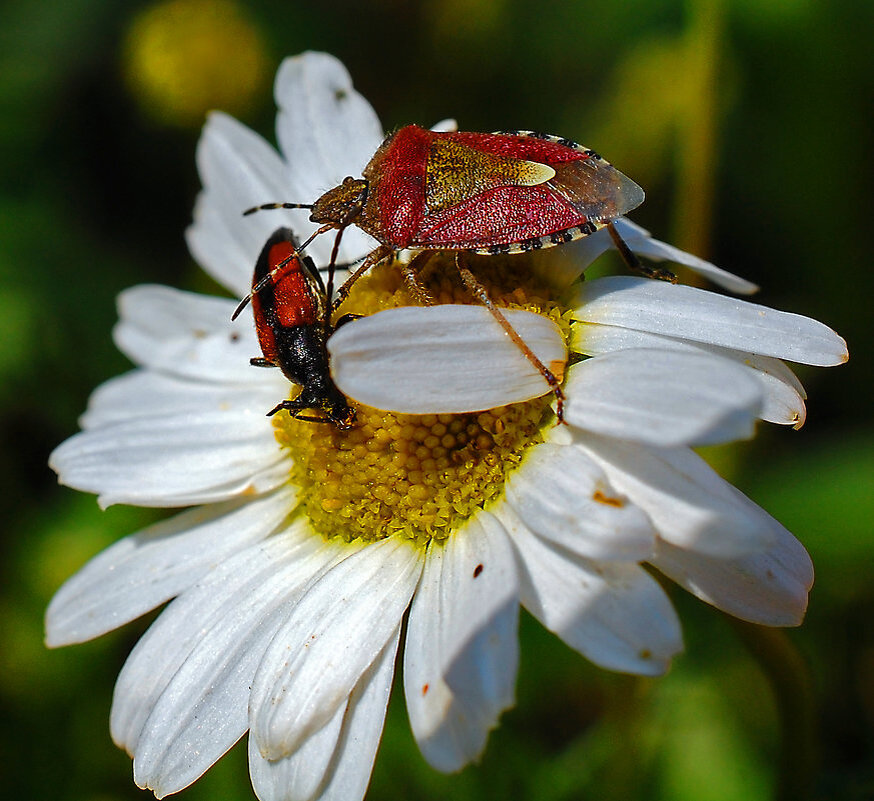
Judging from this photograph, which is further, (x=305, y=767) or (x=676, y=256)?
(x=676, y=256)

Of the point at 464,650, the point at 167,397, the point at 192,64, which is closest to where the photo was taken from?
the point at 464,650

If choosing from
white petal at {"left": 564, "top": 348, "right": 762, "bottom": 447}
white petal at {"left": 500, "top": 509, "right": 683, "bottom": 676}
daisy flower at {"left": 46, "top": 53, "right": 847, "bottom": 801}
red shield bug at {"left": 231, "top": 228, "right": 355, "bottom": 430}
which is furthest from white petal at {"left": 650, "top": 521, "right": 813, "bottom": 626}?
red shield bug at {"left": 231, "top": 228, "right": 355, "bottom": 430}

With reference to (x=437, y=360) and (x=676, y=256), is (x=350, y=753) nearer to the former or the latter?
(x=437, y=360)

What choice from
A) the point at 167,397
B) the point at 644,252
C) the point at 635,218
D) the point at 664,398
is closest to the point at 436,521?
the point at 664,398

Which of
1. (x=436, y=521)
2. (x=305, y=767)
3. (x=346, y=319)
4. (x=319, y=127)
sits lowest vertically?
(x=305, y=767)

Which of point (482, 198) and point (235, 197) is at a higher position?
point (482, 198)

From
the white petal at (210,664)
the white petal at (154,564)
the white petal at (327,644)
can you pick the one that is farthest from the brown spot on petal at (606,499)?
the white petal at (154,564)

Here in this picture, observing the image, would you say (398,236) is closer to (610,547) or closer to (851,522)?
(610,547)

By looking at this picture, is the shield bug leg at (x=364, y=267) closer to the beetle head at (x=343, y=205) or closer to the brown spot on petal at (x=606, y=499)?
the beetle head at (x=343, y=205)
